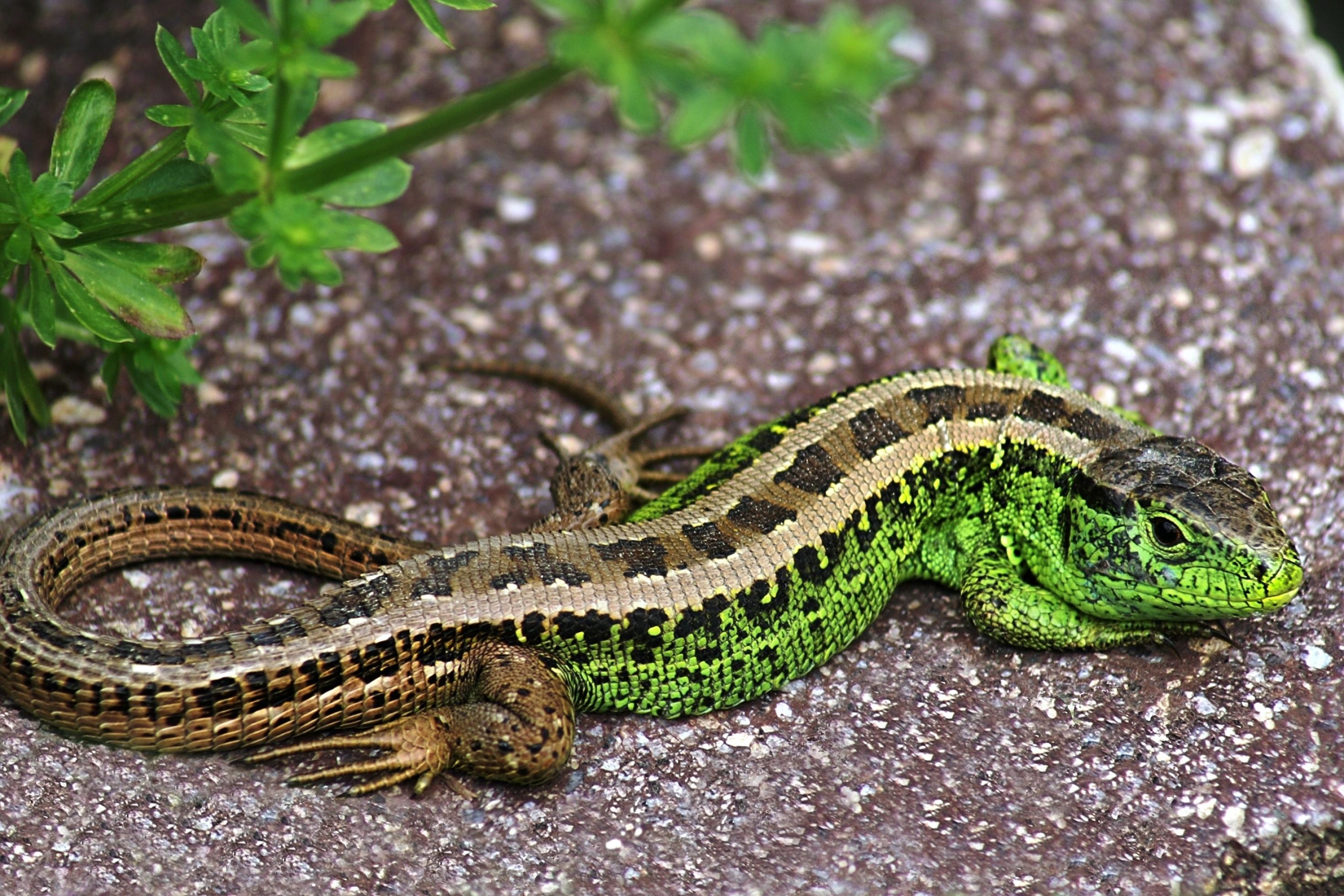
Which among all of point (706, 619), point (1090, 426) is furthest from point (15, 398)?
point (1090, 426)

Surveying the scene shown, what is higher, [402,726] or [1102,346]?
[1102,346]

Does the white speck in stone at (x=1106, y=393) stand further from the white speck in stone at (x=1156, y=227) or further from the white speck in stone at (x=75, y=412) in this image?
the white speck in stone at (x=75, y=412)

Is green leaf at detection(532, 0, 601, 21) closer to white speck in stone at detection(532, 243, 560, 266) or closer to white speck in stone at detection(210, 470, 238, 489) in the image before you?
white speck in stone at detection(210, 470, 238, 489)

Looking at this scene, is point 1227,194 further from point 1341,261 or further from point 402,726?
point 402,726

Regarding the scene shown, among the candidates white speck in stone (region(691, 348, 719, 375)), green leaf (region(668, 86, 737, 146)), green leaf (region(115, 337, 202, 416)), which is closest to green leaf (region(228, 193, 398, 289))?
green leaf (region(668, 86, 737, 146))

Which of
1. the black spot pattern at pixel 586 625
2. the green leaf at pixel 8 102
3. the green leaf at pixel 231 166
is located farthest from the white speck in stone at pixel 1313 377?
the green leaf at pixel 8 102

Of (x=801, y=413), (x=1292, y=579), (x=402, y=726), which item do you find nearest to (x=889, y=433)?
(x=801, y=413)
